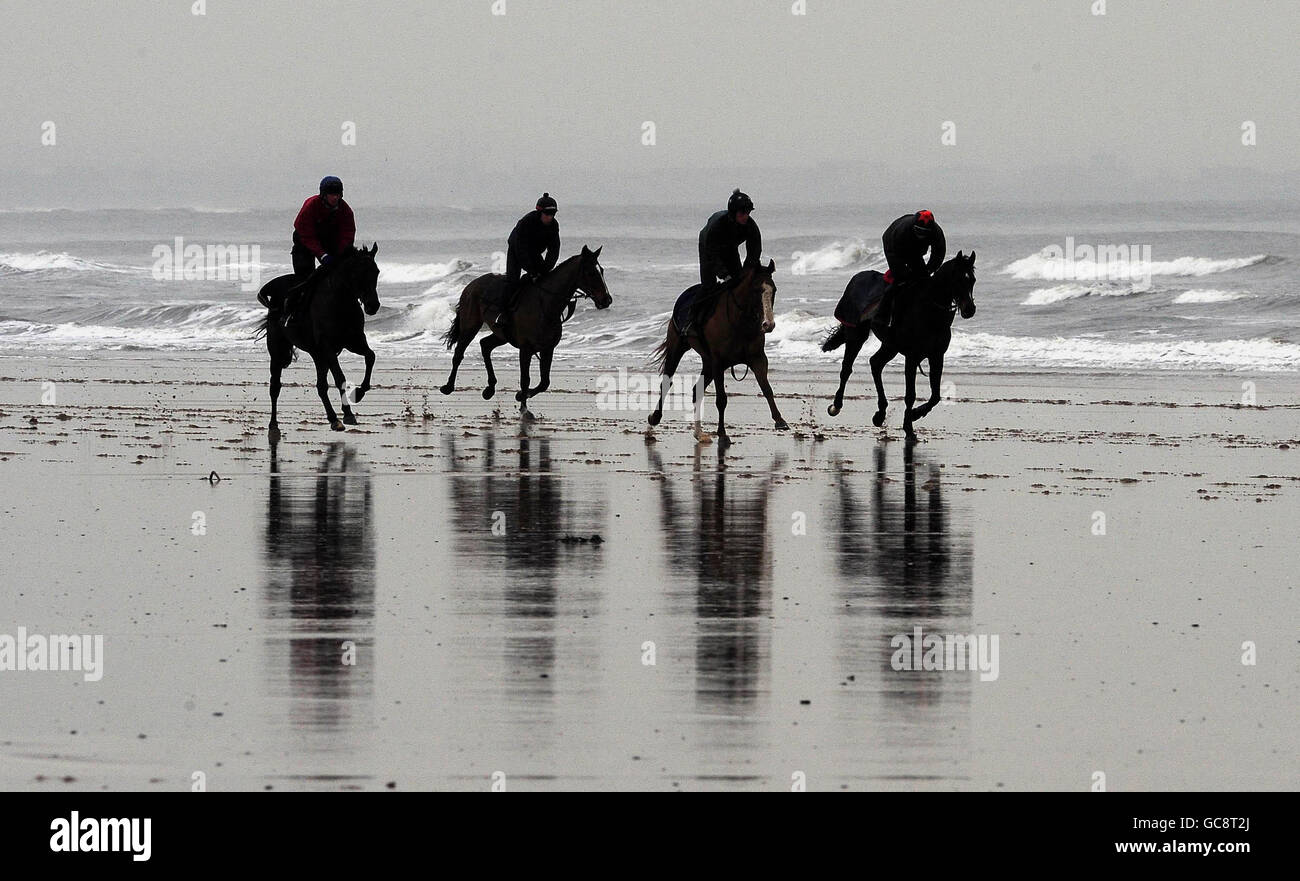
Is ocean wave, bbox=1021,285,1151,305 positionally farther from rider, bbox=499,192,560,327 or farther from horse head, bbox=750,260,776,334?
horse head, bbox=750,260,776,334

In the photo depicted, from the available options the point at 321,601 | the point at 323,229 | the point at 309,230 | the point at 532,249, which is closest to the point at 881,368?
the point at 532,249

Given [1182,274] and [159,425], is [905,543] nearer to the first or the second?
[159,425]

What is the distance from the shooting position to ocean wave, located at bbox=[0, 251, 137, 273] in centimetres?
7006

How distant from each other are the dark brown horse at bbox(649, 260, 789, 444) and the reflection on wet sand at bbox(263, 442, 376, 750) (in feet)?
17.2

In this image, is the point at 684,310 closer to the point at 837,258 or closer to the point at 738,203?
the point at 738,203

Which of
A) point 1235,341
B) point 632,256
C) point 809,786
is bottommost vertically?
point 809,786

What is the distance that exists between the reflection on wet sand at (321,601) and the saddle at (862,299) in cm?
743

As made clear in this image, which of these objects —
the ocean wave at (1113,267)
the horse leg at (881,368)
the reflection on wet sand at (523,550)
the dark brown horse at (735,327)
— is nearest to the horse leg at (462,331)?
the dark brown horse at (735,327)

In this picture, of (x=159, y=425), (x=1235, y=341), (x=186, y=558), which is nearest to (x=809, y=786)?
(x=186, y=558)

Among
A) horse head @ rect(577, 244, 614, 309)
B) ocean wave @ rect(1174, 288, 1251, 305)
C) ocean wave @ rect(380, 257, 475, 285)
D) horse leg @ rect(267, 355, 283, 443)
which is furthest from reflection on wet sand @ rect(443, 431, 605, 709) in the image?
ocean wave @ rect(380, 257, 475, 285)

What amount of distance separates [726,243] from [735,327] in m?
0.94

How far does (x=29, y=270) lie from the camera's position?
69.4 metres

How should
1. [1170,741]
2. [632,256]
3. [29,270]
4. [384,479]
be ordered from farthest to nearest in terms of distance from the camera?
[632,256], [29,270], [384,479], [1170,741]
